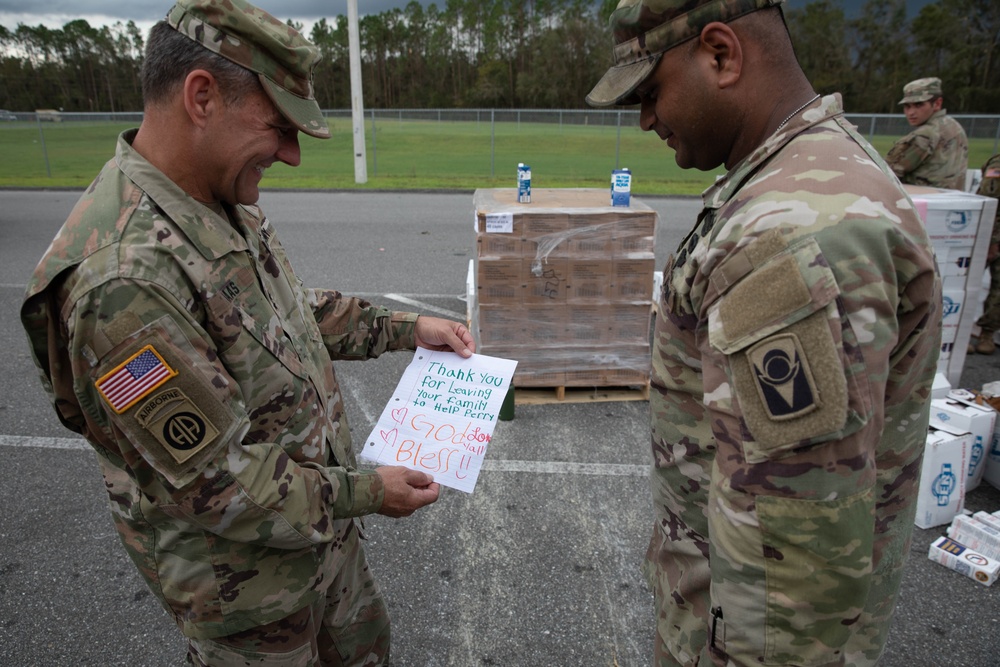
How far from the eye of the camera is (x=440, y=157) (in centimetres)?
2119

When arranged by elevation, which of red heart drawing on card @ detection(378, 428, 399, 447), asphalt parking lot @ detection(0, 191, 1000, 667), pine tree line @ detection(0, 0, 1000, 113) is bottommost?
asphalt parking lot @ detection(0, 191, 1000, 667)

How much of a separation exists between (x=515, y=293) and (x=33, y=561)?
2843 mm

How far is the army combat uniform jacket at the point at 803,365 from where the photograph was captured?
100cm

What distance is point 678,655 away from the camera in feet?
5.21

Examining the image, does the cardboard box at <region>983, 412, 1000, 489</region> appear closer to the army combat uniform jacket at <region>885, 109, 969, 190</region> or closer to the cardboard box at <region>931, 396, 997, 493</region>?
the cardboard box at <region>931, 396, 997, 493</region>

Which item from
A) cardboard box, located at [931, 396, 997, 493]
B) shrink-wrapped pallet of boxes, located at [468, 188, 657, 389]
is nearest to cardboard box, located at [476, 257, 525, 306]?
shrink-wrapped pallet of boxes, located at [468, 188, 657, 389]

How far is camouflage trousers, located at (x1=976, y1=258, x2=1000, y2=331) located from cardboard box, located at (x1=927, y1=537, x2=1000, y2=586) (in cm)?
352

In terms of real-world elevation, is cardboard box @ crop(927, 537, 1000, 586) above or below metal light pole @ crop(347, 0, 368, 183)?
below

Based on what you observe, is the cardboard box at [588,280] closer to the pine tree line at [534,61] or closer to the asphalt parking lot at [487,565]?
the asphalt parking lot at [487,565]

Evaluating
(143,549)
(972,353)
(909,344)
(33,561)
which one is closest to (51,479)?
(33,561)

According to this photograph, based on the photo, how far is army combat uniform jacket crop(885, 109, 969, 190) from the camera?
21.5ft

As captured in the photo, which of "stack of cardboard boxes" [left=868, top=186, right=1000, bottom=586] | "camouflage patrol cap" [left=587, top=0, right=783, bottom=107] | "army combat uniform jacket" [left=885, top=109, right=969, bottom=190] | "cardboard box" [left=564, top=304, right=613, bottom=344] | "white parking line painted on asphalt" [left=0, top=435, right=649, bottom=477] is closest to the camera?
"camouflage patrol cap" [left=587, top=0, right=783, bottom=107]

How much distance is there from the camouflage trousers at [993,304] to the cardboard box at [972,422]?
2.72m

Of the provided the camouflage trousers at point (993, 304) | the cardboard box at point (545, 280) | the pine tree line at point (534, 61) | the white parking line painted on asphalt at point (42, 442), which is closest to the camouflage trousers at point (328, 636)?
the cardboard box at point (545, 280)
